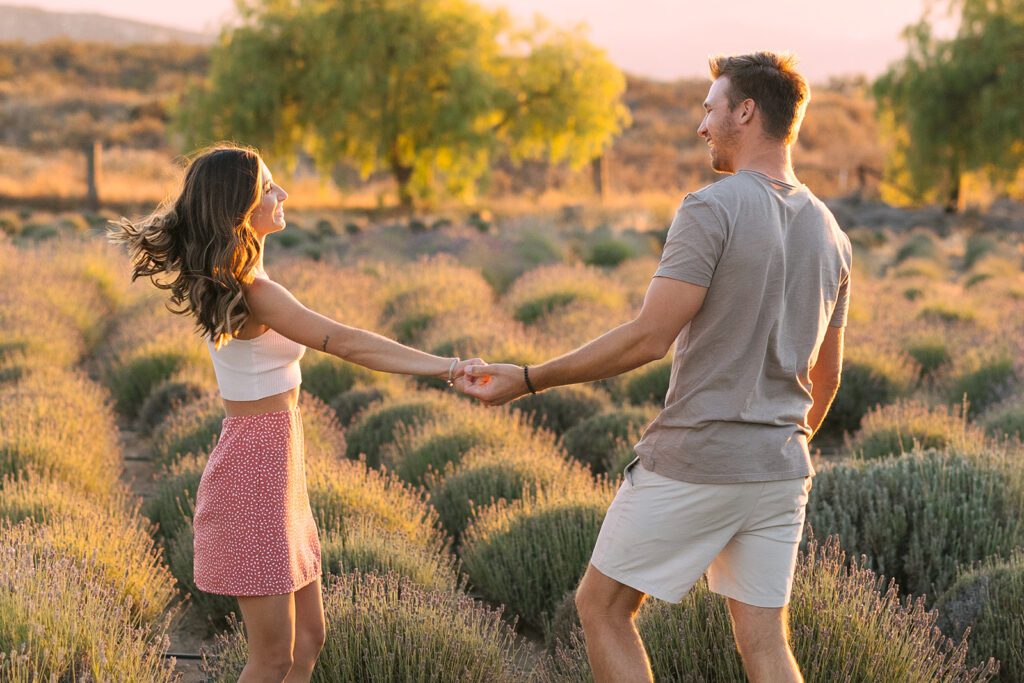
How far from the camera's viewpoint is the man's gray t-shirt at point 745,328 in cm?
253

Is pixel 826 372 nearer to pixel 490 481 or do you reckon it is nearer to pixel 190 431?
pixel 490 481

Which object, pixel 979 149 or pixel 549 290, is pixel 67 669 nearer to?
pixel 549 290

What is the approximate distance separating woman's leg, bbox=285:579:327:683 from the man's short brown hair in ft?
5.79

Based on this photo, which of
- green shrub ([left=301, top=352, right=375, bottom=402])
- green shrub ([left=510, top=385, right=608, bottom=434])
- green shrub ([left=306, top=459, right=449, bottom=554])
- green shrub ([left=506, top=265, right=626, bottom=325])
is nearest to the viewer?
green shrub ([left=306, top=459, right=449, bottom=554])

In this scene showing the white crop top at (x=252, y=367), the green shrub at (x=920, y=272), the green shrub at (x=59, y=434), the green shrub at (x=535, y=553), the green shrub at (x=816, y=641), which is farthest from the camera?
the green shrub at (x=920, y=272)

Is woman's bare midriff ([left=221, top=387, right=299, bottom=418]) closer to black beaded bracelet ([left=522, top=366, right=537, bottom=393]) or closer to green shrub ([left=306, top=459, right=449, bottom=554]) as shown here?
black beaded bracelet ([left=522, top=366, right=537, bottom=393])

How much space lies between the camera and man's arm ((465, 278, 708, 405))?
8.34ft

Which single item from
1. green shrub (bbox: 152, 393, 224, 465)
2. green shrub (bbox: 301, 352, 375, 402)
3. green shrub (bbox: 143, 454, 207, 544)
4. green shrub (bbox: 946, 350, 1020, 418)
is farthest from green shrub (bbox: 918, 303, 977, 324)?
green shrub (bbox: 143, 454, 207, 544)

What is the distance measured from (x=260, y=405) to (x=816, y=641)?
186 centimetres

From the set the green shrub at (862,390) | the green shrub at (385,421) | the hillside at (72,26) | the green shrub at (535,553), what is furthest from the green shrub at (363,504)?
the hillside at (72,26)

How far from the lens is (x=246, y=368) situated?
117 inches

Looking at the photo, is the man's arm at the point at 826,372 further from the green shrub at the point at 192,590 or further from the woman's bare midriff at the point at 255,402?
the green shrub at the point at 192,590

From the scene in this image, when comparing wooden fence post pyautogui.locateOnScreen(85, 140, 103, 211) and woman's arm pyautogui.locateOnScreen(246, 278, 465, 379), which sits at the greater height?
woman's arm pyautogui.locateOnScreen(246, 278, 465, 379)

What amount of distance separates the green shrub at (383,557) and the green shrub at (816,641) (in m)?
0.74
